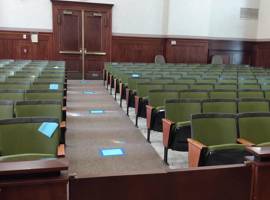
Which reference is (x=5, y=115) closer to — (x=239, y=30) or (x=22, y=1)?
(x=22, y=1)

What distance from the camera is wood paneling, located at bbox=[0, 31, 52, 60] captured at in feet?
37.4

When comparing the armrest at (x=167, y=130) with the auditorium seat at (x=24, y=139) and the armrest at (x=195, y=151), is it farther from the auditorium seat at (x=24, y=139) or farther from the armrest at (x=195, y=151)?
the auditorium seat at (x=24, y=139)

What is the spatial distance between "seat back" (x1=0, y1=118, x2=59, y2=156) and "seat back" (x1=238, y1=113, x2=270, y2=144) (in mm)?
1780

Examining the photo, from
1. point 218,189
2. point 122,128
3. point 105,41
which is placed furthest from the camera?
point 105,41

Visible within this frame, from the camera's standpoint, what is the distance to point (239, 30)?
43.2ft

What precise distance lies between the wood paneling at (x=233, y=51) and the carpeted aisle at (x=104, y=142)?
25.1 ft

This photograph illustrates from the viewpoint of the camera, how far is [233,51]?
1336 centimetres

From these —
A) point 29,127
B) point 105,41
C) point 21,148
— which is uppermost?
point 105,41

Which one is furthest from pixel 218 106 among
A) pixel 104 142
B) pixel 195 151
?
pixel 104 142

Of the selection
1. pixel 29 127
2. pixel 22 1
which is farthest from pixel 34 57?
pixel 29 127

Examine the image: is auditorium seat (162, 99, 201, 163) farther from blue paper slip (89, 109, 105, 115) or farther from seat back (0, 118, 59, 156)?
blue paper slip (89, 109, 105, 115)

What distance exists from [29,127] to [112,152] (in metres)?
1.55

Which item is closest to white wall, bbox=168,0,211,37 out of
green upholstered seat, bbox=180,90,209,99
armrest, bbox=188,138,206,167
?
green upholstered seat, bbox=180,90,209,99

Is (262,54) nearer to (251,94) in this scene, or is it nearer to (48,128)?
(251,94)
